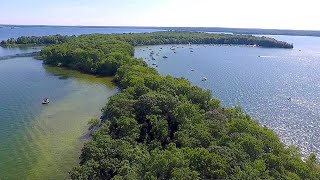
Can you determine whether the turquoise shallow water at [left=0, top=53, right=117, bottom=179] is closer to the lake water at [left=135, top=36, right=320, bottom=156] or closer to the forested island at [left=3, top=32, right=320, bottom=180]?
the forested island at [left=3, top=32, right=320, bottom=180]

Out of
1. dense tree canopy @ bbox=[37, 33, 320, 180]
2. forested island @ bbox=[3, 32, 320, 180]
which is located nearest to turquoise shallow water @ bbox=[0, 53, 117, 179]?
dense tree canopy @ bbox=[37, 33, 320, 180]

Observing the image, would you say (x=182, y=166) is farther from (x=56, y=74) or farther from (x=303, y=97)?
(x=56, y=74)

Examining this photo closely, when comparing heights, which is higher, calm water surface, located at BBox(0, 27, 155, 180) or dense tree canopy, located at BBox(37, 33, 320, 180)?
dense tree canopy, located at BBox(37, 33, 320, 180)

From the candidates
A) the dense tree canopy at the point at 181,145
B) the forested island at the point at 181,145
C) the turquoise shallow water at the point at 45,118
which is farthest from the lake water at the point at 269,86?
the turquoise shallow water at the point at 45,118

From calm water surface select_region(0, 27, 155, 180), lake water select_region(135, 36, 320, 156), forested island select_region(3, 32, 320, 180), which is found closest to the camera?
forested island select_region(3, 32, 320, 180)

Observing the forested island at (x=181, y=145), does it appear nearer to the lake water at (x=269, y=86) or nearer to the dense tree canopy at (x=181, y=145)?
the dense tree canopy at (x=181, y=145)

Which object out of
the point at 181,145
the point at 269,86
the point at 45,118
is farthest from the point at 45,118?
the point at 269,86

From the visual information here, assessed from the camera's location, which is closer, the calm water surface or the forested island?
the forested island
